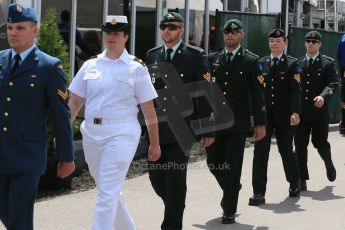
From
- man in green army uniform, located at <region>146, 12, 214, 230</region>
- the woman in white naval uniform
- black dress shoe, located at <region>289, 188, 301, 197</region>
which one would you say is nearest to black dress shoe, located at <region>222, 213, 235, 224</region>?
man in green army uniform, located at <region>146, 12, 214, 230</region>

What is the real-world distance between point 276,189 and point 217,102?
2343 millimetres

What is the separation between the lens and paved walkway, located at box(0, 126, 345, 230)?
7.02m

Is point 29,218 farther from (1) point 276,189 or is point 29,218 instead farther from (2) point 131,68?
(1) point 276,189

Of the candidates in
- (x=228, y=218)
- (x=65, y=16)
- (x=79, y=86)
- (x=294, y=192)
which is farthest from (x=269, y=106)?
→ (x=65, y=16)

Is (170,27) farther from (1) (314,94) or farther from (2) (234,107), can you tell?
(1) (314,94)

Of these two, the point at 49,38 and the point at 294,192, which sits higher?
the point at 49,38

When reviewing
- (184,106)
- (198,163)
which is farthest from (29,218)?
(198,163)

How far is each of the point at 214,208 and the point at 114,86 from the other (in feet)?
9.07

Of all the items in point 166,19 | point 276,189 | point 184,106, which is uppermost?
point 166,19

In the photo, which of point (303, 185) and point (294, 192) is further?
point (303, 185)

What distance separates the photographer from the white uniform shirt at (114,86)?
551 centimetres

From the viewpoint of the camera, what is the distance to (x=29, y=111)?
4.68m

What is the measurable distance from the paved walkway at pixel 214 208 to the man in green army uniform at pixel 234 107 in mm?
400

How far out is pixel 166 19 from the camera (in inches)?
251
